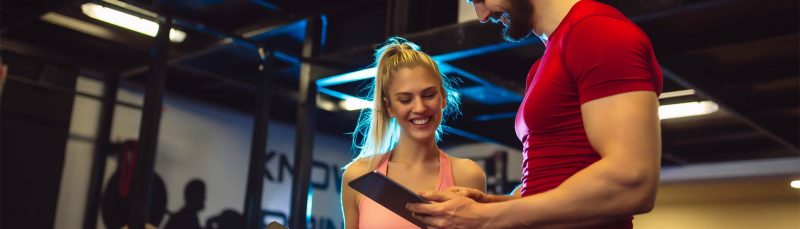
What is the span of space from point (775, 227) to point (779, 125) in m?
1.01

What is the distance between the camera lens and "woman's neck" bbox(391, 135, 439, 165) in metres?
2.13

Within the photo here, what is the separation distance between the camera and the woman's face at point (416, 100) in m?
1.99

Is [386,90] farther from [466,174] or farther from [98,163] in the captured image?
[98,163]

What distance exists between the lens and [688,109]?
600 centimetres

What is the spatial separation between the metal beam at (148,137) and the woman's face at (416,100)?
2.33 metres

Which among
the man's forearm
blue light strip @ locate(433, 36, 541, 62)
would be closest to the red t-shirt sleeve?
the man's forearm

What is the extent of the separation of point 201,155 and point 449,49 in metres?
3.98

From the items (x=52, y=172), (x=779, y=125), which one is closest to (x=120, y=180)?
(x=52, y=172)

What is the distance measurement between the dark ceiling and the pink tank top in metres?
1.47

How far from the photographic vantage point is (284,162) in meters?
7.89

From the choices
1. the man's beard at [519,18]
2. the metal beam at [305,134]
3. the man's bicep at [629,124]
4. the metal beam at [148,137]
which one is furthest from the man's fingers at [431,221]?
the metal beam at [305,134]

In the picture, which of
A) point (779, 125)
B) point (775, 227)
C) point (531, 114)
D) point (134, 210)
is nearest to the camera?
point (531, 114)

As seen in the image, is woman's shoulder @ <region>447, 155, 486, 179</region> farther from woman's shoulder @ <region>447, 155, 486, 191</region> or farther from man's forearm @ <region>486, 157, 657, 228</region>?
man's forearm @ <region>486, 157, 657, 228</region>

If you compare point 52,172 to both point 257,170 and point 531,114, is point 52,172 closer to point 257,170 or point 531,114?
point 257,170
